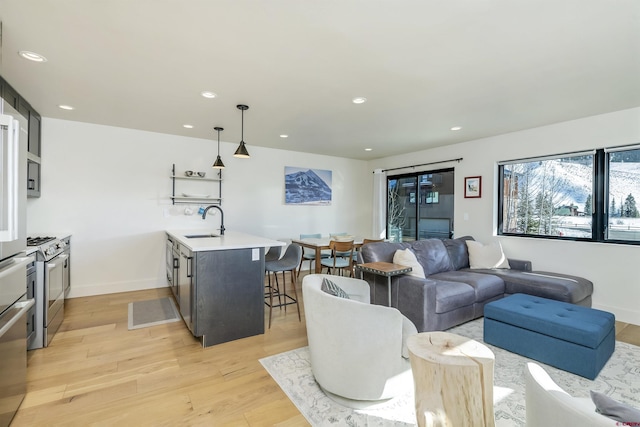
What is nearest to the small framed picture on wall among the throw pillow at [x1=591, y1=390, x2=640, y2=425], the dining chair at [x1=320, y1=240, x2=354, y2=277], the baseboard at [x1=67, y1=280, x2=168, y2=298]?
the dining chair at [x1=320, y1=240, x2=354, y2=277]

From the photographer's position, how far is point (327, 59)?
2.36 m

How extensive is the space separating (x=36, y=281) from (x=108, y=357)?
946 millimetres

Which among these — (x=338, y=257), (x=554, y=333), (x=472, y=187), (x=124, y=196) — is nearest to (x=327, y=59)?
(x=554, y=333)

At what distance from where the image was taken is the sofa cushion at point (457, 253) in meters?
4.19

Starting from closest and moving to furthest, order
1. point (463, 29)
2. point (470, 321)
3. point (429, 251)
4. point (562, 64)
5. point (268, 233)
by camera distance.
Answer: point (463, 29) → point (562, 64) → point (470, 321) → point (429, 251) → point (268, 233)

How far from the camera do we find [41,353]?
259cm

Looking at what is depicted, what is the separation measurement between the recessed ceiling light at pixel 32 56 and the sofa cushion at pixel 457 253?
470cm

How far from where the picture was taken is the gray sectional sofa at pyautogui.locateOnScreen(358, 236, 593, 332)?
9.70ft

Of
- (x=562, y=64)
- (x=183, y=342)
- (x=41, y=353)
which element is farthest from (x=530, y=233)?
(x=41, y=353)

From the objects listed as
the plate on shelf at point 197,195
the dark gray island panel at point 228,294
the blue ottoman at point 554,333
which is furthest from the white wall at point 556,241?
the plate on shelf at point 197,195

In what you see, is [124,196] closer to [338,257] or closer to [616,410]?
[338,257]

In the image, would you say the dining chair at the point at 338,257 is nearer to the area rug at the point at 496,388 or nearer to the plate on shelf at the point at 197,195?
the area rug at the point at 496,388

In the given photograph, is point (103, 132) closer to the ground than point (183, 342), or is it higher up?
higher up

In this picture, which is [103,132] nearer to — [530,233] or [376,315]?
[376,315]
